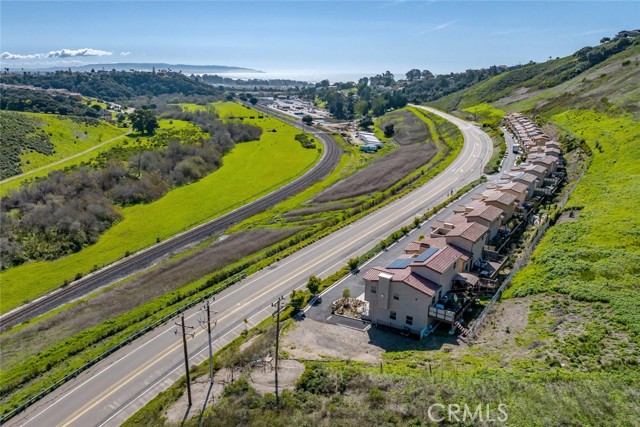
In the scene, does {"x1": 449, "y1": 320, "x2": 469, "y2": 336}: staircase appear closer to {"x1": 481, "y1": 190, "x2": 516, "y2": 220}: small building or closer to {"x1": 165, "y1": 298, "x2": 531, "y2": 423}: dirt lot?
{"x1": 165, "y1": 298, "x2": 531, "y2": 423}: dirt lot

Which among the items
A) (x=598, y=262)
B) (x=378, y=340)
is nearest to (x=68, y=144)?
(x=378, y=340)

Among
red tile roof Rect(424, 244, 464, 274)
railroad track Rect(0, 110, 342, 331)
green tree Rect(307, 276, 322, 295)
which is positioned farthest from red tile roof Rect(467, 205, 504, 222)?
railroad track Rect(0, 110, 342, 331)

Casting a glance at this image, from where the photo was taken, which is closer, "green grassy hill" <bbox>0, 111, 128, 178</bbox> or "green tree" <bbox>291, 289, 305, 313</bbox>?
"green tree" <bbox>291, 289, 305, 313</bbox>

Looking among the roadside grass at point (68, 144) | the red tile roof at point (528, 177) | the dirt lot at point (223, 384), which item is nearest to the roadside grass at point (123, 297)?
the dirt lot at point (223, 384)

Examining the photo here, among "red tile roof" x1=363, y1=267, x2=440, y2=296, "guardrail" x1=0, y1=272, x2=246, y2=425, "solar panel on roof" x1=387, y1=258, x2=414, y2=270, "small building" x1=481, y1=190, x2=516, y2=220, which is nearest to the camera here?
"guardrail" x1=0, y1=272, x2=246, y2=425

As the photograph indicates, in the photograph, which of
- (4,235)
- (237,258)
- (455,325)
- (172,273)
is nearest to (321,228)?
(237,258)

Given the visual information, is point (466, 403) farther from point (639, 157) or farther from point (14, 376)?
point (639, 157)

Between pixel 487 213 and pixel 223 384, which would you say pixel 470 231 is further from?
pixel 223 384

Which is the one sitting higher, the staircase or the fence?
the fence
